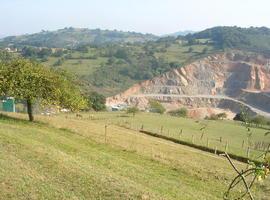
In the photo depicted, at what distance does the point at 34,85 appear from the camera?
35.6m

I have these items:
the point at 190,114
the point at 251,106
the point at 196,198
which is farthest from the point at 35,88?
the point at 251,106

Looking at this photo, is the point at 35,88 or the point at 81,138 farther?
the point at 35,88

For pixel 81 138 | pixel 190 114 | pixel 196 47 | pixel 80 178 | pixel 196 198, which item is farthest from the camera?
pixel 196 47

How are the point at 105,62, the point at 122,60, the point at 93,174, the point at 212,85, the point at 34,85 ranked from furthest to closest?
the point at 122,60, the point at 105,62, the point at 212,85, the point at 34,85, the point at 93,174

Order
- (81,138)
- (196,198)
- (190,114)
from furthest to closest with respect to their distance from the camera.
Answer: (190,114) < (81,138) < (196,198)

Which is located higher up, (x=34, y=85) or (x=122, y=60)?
(x=34, y=85)

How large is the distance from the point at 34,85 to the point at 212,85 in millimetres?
131014

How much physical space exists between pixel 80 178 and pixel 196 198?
4986 millimetres

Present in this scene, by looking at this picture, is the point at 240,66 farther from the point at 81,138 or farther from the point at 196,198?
the point at 196,198

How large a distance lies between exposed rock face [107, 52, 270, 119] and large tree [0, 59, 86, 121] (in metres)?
98.8

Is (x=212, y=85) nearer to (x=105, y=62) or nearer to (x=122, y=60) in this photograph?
(x=122, y=60)

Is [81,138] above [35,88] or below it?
below

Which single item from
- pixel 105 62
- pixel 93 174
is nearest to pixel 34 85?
pixel 93 174

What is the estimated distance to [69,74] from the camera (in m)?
40.4
